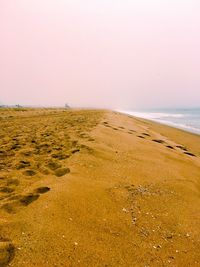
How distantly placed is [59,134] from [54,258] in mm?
7331

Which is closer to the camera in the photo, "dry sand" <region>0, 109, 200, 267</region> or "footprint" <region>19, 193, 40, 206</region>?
"dry sand" <region>0, 109, 200, 267</region>

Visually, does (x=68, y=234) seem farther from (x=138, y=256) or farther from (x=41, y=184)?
(x=41, y=184)

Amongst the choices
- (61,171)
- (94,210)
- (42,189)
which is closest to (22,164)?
(61,171)

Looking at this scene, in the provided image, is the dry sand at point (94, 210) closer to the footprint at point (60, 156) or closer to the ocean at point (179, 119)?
the footprint at point (60, 156)

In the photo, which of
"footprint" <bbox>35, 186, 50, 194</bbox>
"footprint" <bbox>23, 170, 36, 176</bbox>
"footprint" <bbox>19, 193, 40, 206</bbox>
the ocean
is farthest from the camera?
the ocean

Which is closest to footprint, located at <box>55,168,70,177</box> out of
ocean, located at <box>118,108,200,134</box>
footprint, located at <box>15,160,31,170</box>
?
footprint, located at <box>15,160,31,170</box>

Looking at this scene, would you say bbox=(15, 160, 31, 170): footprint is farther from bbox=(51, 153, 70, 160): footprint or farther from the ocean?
the ocean

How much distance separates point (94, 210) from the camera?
184 inches

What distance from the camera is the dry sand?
12.0 ft

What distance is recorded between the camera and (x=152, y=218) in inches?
187

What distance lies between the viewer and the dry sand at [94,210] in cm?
365

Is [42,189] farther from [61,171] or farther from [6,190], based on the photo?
[61,171]

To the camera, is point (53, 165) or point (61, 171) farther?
point (53, 165)

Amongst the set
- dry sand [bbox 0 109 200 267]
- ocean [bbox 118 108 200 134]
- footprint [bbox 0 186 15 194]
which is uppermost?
footprint [bbox 0 186 15 194]
